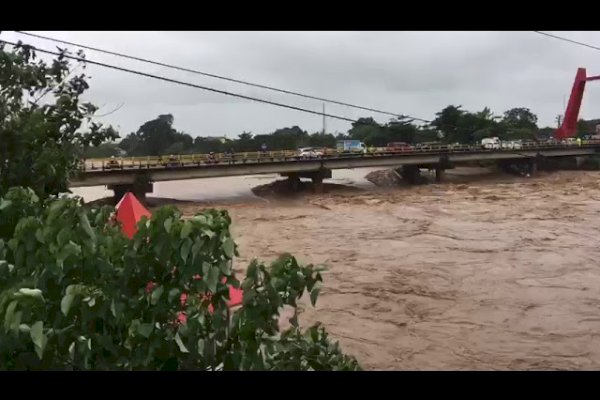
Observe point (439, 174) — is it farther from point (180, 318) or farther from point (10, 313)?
point (10, 313)

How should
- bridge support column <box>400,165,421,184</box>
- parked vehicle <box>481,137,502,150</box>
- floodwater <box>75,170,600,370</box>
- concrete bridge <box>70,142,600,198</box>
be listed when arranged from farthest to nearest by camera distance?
parked vehicle <box>481,137,502,150</box>, bridge support column <box>400,165,421,184</box>, concrete bridge <box>70,142,600,198</box>, floodwater <box>75,170,600,370</box>

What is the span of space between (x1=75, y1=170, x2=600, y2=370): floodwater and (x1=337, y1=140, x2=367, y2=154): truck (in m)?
5.28

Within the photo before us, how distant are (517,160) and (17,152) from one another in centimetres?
3878

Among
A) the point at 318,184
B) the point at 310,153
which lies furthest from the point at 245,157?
the point at 310,153

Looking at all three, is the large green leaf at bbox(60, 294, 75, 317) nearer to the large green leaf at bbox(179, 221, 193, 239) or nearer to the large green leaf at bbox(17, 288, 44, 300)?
the large green leaf at bbox(17, 288, 44, 300)

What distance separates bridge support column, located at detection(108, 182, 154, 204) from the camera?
876 inches

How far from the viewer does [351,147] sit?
32031mm

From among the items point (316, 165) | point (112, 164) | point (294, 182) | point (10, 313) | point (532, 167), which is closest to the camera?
point (10, 313)

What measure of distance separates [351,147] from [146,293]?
31055 mm

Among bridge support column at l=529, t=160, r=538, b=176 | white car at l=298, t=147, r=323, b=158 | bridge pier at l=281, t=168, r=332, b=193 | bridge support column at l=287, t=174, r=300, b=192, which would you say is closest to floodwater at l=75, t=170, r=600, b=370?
bridge pier at l=281, t=168, r=332, b=193

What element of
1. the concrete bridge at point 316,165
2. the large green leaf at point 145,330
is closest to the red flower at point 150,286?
the large green leaf at point 145,330

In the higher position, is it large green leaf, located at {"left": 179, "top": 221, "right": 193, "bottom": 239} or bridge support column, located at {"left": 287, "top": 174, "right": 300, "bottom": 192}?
large green leaf, located at {"left": 179, "top": 221, "right": 193, "bottom": 239}

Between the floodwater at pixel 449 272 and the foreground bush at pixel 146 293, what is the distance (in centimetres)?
52
